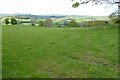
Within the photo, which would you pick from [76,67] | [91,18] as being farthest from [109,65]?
[91,18]

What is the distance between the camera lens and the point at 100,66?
12000mm

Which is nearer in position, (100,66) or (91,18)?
(100,66)

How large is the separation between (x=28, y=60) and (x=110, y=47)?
6700mm

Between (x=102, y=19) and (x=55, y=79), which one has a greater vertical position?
(x=102, y=19)

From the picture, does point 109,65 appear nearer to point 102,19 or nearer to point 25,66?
point 25,66

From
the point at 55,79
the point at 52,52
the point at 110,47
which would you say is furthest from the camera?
the point at 110,47

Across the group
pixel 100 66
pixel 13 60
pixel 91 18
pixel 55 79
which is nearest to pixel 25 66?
pixel 13 60

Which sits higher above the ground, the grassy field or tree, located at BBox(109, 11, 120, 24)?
tree, located at BBox(109, 11, 120, 24)

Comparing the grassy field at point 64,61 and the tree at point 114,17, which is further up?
the tree at point 114,17

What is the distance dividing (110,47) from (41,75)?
27.4ft

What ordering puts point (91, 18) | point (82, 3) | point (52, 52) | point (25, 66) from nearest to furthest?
point (25, 66)
point (52, 52)
point (82, 3)
point (91, 18)

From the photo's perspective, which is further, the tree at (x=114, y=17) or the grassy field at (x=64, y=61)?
the tree at (x=114, y=17)

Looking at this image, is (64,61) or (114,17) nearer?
(64,61)

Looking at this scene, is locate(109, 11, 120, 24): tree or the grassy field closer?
the grassy field
